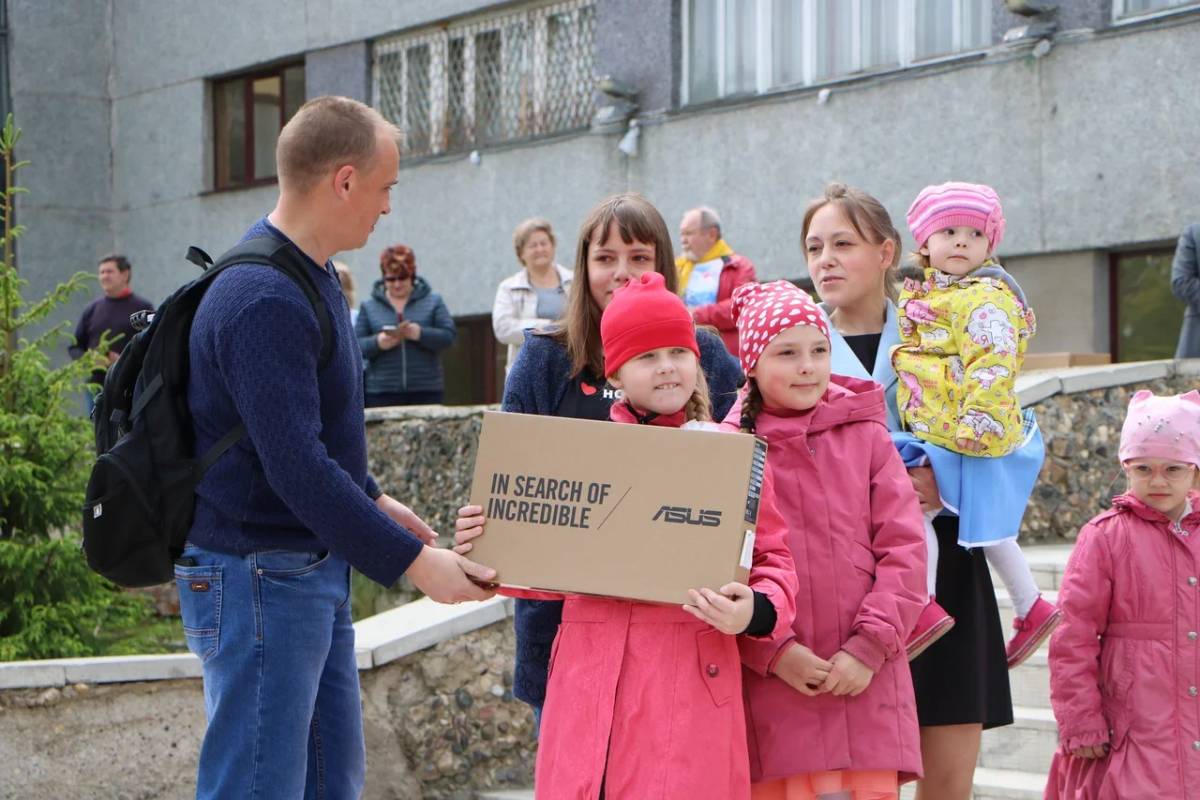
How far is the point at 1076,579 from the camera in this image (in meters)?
4.57

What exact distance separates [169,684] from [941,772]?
3.24m

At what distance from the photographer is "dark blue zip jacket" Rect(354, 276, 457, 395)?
11.1 m

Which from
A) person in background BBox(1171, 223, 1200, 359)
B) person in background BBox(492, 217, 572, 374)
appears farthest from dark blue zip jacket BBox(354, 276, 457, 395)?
person in background BBox(1171, 223, 1200, 359)

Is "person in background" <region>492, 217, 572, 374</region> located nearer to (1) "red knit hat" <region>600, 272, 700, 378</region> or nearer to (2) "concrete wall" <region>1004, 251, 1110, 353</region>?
→ (2) "concrete wall" <region>1004, 251, 1110, 353</region>

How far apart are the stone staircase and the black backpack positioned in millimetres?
2879

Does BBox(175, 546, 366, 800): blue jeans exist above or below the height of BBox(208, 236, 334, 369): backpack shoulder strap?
below

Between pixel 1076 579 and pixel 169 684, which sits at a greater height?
pixel 1076 579

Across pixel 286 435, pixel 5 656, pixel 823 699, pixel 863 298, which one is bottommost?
pixel 5 656

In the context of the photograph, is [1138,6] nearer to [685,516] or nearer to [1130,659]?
[1130,659]

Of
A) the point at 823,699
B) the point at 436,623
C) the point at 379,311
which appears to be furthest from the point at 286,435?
the point at 379,311

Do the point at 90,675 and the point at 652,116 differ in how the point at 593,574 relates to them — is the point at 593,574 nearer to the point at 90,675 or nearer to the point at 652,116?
the point at 90,675

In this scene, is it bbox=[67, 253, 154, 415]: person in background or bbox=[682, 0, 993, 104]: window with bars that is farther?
bbox=[67, 253, 154, 415]: person in background

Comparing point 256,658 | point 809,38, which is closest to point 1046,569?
point 256,658

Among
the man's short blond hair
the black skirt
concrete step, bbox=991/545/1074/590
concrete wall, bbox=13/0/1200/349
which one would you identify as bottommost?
concrete step, bbox=991/545/1074/590
